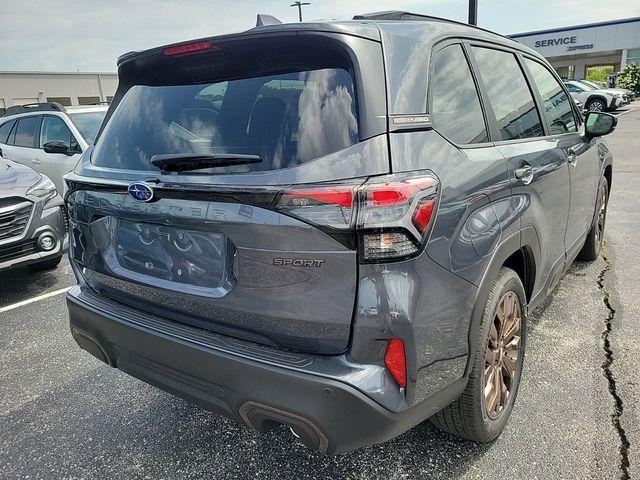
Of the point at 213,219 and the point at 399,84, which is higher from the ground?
the point at 399,84

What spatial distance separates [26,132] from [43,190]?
12.9 ft

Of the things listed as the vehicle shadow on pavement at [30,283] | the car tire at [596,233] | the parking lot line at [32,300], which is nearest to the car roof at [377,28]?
the car tire at [596,233]

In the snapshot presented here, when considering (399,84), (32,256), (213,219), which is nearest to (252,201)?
(213,219)

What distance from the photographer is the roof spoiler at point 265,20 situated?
1.94m

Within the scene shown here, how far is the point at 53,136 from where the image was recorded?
24.3 feet

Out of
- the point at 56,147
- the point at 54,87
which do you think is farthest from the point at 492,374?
the point at 54,87

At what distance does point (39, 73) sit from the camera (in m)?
40.2

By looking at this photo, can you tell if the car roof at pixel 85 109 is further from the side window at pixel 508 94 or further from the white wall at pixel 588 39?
the white wall at pixel 588 39

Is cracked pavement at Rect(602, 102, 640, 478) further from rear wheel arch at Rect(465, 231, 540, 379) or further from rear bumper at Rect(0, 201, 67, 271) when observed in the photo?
rear bumper at Rect(0, 201, 67, 271)

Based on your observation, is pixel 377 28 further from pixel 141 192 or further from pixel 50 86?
pixel 50 86

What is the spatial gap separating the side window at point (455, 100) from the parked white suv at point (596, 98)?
23.4 m

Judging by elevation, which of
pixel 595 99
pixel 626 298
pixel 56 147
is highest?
pixel 56 147

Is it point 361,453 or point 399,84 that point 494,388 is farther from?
point 399,84

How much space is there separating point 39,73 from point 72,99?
10.00ft
